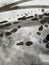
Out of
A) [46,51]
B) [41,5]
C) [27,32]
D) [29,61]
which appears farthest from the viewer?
[41,5]

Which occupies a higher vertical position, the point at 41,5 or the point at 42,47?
the point at 41,5

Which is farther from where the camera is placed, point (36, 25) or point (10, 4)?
point (10, 4)

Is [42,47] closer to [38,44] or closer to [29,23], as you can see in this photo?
[38,44]

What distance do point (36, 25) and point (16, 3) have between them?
0.94 metres

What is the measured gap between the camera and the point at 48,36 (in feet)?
9.12

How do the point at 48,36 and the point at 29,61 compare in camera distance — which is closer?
the point at 29,61

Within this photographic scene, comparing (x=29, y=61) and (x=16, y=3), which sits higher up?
(x=16, y=3)

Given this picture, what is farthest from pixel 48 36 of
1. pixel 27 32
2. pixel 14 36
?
pixel 14 36

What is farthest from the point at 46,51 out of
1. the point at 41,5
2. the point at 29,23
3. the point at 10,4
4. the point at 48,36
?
the point at 10,4

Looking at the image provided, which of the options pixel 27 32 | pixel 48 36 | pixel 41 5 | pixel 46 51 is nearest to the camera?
pixel 46 51

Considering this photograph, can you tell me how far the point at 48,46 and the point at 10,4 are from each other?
1553 mm

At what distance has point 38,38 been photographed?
2.82 metres

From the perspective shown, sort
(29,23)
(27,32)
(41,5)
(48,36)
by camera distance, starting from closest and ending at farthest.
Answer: (48,36), (27,32), (29,23), (41,5)

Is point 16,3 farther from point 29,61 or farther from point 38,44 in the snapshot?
point 29,61
